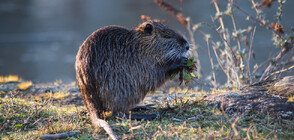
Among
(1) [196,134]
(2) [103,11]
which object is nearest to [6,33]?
(2) [103,11]

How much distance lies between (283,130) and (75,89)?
9.72 feet

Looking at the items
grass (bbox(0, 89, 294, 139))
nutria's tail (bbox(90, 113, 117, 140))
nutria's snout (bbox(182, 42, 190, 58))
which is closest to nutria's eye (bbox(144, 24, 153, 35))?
nutria's snout (bbox(182, 42, 190, 58))

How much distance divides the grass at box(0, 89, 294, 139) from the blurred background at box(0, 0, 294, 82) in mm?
4858

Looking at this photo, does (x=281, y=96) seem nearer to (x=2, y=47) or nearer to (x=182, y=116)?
(x=182, y=116)

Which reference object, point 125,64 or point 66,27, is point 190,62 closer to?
point 125,64

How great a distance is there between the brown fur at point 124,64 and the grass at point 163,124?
0.73ft

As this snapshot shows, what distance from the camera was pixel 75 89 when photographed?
4629 millimetres

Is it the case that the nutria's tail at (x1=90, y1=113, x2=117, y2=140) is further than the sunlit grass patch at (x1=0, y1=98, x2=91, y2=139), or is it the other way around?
the sunlit grass patch at (x1=0, y1=98, x2=91, y2=139)

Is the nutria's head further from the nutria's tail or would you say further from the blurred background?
the blurred background

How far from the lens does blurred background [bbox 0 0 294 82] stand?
10.0m

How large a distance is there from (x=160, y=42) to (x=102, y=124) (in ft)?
3.68

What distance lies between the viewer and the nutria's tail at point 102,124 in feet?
7.94

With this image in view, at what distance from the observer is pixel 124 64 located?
3.02 m

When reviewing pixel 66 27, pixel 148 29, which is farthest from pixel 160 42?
pixel 66 27
